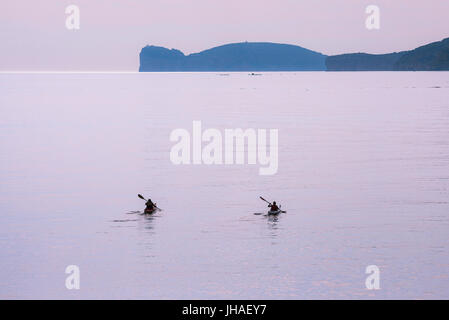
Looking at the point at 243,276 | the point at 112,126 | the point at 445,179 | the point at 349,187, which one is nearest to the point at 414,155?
the point at 445,179

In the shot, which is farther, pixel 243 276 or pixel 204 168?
pixel 204 168

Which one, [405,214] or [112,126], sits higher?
[112,126]

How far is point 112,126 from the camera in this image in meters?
89.9

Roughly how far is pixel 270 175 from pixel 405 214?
13.8 m

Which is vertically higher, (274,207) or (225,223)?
(274,207)

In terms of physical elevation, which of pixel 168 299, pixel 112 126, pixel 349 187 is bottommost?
pixel 168 299

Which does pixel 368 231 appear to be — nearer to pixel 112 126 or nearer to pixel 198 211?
pixel 198 211

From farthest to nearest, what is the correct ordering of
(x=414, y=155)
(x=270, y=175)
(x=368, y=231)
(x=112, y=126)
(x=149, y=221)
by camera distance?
(x=112, y=126)
(x=414, y=155)
(x=270, y=175)
(x=149, y=221)
(x=368, y=231)

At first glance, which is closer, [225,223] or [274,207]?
[225,223]

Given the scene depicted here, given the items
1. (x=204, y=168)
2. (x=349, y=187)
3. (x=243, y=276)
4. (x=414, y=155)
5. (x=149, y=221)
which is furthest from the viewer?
(x=414, y=155)

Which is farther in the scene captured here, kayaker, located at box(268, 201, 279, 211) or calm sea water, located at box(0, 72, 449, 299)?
kayaker, located at box(268, 201, 279, 211)

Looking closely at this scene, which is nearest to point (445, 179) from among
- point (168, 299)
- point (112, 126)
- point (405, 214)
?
point (405, 214)

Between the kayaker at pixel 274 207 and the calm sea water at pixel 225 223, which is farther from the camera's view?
the kayaker at pixel 274 207

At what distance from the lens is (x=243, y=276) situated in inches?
1008
